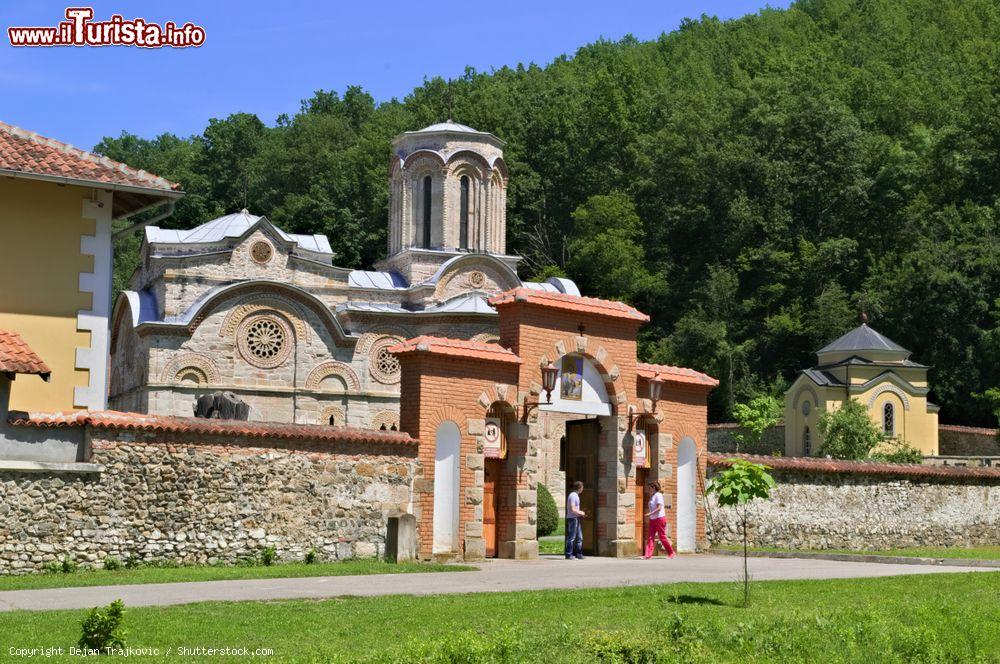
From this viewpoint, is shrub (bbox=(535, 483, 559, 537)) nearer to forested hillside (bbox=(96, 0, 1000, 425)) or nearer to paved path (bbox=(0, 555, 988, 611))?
paved path (bbox=(0, 555, 988, 611))

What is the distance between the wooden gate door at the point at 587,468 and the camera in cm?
1875

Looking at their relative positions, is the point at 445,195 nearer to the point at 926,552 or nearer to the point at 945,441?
the point at 945,441

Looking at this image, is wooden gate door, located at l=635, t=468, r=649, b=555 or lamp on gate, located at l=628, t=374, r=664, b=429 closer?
lamp on gate, located at l=628, t=374, r=664, b=429

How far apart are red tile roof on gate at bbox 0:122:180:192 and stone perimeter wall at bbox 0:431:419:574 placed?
339 cm

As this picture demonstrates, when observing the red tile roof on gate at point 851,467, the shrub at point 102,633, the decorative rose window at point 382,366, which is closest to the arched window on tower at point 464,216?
the decorative rose window at point 382,366

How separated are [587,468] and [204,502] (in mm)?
6075

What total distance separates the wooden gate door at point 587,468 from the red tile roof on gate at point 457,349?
2.30m

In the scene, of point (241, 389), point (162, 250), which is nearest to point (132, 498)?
point (241, 389)

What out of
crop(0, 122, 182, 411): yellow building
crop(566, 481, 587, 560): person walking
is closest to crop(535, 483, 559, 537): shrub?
crop(566, 481, 587, 560): person walking

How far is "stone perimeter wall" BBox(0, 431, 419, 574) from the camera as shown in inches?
Answer: 556

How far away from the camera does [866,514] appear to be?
22.7m

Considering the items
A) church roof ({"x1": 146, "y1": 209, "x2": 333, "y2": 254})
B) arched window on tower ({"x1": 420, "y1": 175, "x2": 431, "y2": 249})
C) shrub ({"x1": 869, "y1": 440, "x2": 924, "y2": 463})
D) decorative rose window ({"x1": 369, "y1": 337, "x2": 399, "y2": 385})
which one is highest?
arched window on tower ({"x1": 420, "y1": 175, "x2": 431, "y2": 249})

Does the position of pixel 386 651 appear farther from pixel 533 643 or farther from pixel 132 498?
pixel 132 498

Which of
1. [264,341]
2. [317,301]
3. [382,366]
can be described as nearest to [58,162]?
[264,341]
